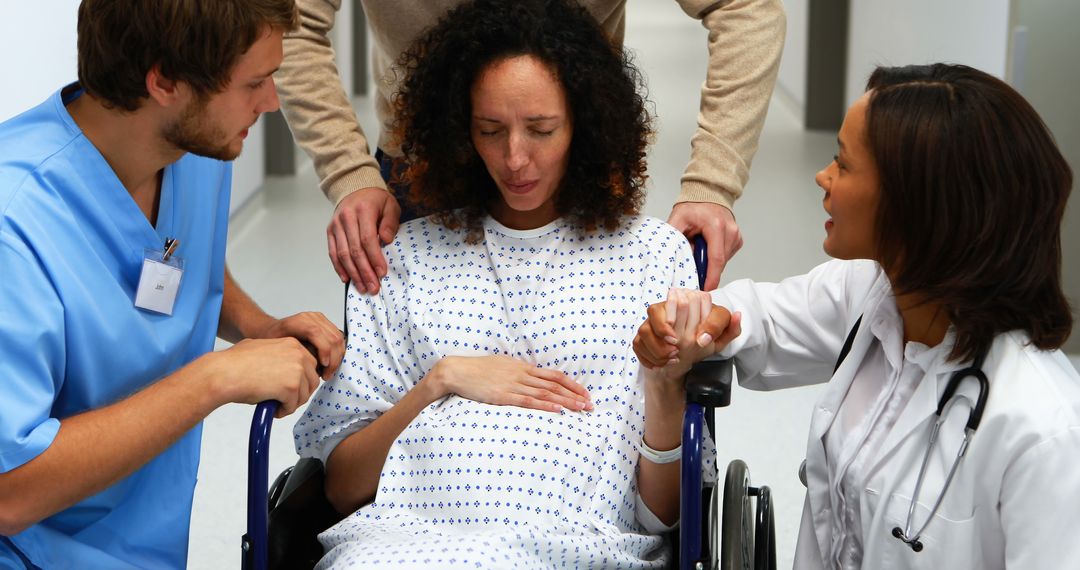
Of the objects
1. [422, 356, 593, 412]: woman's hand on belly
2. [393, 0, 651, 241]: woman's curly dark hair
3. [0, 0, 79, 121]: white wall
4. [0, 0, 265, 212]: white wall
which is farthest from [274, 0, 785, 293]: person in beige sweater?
[0, 0, 79, 121]: white wall

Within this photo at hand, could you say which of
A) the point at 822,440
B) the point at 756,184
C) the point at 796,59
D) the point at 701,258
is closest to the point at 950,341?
the point at 822,440

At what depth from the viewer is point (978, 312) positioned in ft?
4.91

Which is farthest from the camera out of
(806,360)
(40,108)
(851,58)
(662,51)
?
(662,51)

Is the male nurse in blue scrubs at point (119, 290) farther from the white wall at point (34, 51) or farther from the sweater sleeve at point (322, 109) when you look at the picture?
the white wall at point (34, 51)

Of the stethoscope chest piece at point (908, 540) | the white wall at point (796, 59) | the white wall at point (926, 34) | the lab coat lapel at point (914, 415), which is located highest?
the lab coat lapel at point (914, 415)

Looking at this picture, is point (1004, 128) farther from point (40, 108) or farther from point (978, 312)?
point (40, 108)

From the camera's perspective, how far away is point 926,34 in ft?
17.9

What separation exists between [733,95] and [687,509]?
834 millimetres

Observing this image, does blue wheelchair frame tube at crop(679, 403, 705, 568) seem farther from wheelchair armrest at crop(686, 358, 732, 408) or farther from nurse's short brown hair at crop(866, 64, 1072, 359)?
nurse's short brown hair at crop(866, 64, 1072, 359)

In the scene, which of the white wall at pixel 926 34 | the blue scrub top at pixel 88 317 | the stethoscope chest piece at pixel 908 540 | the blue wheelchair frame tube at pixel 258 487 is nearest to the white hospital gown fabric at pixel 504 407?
the blue wheelchair frame tube at pixel 258 487

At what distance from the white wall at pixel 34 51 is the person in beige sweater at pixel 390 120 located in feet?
3.04

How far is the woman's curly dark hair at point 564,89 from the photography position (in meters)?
1.93

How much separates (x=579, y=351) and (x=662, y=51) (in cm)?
971

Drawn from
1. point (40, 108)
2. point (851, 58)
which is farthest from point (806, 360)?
point (851, 58)
